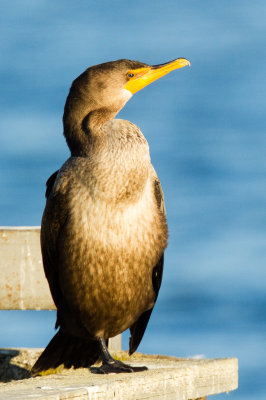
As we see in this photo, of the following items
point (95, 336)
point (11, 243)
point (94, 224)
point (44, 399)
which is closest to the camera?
point (44, 399)

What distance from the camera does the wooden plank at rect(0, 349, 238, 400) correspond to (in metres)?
3.39

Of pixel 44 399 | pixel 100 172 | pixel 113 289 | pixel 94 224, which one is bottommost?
pixel 44 399

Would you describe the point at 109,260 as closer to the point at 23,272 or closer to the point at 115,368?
the point at 115,368

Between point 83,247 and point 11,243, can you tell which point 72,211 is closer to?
point 83,247

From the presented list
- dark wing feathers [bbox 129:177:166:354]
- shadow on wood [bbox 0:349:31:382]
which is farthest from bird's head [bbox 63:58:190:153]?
shadow on wood [bbox 0:349:31:382]

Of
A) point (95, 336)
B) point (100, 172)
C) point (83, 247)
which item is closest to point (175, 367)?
point (95, 336)

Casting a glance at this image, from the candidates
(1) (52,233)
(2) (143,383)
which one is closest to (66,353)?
(1) (52,233)

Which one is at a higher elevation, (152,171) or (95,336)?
(152,171)

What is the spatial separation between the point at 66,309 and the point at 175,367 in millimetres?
681

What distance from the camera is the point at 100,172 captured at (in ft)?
13.4

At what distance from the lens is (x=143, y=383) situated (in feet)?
12.2

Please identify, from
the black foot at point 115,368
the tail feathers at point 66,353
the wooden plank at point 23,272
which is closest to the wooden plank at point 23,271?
the wooden plank at point 23,272

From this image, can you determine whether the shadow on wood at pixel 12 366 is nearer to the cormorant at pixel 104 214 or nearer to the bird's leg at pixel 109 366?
the cormorant at pixel 104 214

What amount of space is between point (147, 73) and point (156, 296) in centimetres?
129
